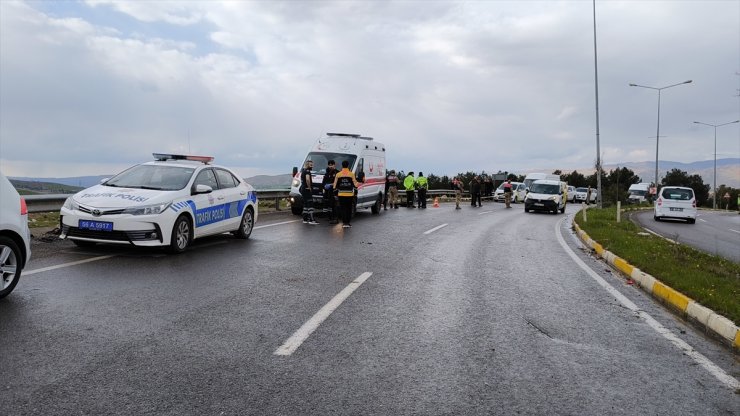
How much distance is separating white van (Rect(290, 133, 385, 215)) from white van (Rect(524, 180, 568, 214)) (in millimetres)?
11932

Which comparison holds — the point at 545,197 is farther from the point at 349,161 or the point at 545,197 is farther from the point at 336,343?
the point at 336,343

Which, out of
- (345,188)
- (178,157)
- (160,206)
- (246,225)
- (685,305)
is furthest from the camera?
(345,188)

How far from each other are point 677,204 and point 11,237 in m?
27.5

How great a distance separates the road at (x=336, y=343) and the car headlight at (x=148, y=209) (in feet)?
2.39

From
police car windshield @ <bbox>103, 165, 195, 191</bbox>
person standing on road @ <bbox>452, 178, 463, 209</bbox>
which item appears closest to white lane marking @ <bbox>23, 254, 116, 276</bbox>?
police car windshield @ <bbox>103, 165, 195, 191</bbox>

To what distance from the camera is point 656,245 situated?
1280 centimetres

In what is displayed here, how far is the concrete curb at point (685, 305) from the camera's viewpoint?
571cm

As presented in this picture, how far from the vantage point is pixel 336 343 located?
4.84 metres

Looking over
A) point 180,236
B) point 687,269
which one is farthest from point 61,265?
point 687,269

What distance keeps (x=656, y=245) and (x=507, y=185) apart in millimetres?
24098

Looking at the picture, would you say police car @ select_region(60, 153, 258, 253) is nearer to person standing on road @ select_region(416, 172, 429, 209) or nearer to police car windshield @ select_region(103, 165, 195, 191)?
police car windshield @ select_region(103, 165, 195, 191)

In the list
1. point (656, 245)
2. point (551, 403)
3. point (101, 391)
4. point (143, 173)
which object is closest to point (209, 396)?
point (101, 391)

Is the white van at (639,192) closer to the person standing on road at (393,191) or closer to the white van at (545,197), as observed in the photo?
the white van at (545,197)

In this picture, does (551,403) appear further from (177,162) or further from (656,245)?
(656,245)
